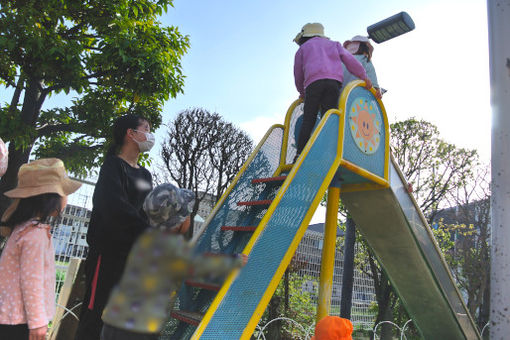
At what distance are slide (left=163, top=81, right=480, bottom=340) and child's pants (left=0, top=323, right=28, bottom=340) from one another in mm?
800

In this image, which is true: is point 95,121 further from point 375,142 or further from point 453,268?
point 453,268

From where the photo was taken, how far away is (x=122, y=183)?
2211mm

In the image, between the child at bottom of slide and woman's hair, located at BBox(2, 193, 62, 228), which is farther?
woman's hair, located at BBox(2, 193, 62, 228)

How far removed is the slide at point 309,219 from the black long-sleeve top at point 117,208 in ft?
1.34

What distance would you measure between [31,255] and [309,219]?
2114 millimetres

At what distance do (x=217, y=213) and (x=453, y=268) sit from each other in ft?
42.3

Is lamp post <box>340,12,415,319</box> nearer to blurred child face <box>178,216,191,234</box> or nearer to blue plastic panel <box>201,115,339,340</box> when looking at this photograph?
blue plastic panel <box>201,115,339,340</box>

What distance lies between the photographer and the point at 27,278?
1757mm

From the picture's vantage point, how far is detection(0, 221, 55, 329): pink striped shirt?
1.75 meters

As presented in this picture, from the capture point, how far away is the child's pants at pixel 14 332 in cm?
178

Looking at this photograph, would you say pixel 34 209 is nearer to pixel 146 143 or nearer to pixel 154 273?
pixel 146 143

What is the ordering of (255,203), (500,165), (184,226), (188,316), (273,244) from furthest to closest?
1. (255,203)
2. (273,244)
3. (188,316)
4. (500,165)
5. (184,226)

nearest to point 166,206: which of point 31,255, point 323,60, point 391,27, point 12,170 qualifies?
point 31,255

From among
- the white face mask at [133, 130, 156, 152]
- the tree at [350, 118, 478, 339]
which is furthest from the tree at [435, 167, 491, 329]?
the white face mask at [133, 130, 156, 152]
